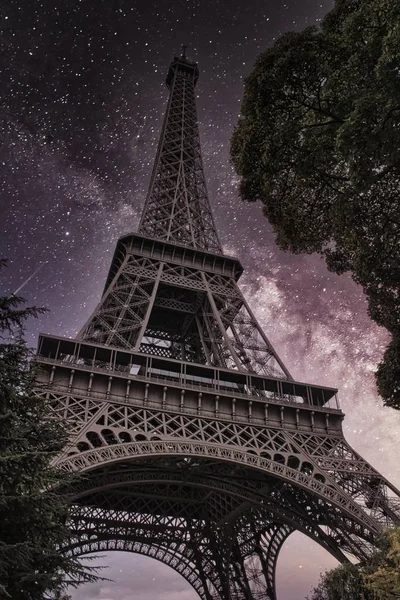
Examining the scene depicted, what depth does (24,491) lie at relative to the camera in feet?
33.4

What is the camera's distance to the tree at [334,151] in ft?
31.5

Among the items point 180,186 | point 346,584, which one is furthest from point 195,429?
point 180,186

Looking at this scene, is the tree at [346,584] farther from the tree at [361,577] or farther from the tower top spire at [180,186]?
the tower top spire at [180,186]

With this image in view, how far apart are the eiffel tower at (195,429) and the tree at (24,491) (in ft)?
19.4

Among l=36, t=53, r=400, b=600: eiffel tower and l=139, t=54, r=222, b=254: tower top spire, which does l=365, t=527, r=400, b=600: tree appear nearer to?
l=36, t=53, r=400, b=600: eiffel tower

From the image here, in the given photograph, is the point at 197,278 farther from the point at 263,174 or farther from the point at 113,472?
the point at 263,174

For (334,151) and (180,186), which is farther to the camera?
(180,186)

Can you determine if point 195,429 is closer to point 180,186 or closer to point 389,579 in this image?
point 389,579

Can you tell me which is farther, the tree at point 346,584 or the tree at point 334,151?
the tree at point 346,584

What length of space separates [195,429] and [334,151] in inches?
576

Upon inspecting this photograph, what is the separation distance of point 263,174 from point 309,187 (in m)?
1.24

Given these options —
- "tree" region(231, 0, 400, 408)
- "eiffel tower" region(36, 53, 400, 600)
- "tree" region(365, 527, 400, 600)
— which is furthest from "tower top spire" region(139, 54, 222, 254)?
"tree" region(365, 527, 400, 600)

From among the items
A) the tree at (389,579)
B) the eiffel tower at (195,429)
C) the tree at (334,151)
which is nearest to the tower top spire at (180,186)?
the eiffel tower at (195,429)

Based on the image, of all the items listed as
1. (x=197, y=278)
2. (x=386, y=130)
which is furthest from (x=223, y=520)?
(x=386, y=130)
